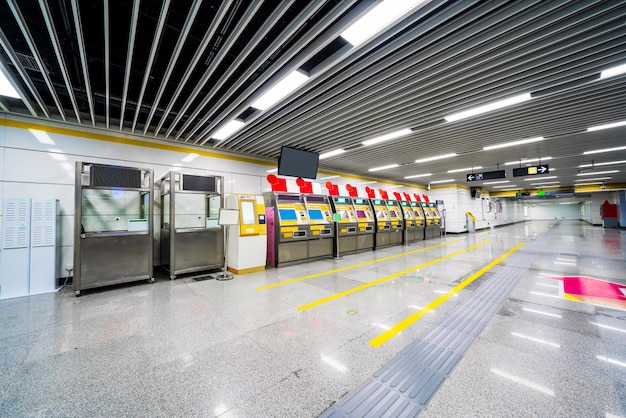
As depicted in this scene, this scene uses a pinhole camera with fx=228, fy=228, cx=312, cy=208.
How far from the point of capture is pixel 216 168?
6738mm

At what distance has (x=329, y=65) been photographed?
3008 mm

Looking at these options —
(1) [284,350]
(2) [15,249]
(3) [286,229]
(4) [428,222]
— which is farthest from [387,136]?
(2) [15,249]

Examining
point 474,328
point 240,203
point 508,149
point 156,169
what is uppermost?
point 508,149

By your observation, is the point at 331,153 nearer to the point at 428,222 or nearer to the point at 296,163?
the point at 296,163

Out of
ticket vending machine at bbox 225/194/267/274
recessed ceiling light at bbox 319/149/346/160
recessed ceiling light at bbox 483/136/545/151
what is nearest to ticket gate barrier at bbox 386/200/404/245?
recessed ceiling light at bbox 319/149/346/160

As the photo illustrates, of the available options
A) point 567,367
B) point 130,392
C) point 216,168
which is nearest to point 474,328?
point 567,367

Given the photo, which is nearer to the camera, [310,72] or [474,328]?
[474,328]

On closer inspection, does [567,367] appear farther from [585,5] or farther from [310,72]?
[310,72]

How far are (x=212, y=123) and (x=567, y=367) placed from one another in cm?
611

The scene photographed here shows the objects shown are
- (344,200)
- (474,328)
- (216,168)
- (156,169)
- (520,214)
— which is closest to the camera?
(474,328)

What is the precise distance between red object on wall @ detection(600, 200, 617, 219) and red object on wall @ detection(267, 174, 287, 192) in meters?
27.5

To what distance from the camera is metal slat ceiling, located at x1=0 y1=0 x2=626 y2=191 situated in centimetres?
241

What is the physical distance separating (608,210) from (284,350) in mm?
29156

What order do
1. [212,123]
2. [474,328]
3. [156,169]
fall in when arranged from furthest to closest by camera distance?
[156,169] < [212,123] < [474,328]
